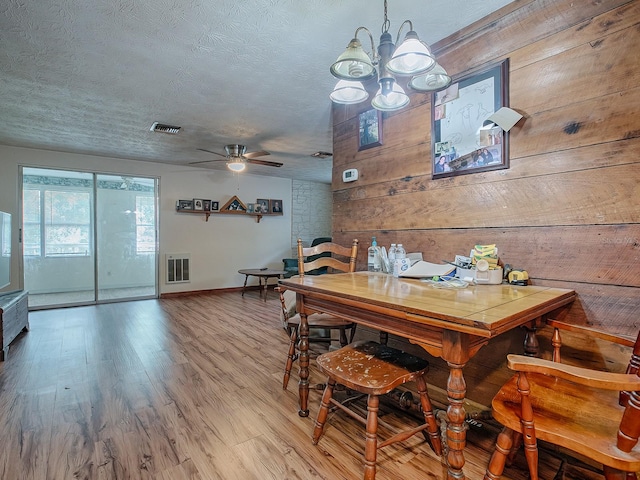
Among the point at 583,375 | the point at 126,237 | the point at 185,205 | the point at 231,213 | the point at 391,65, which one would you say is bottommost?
the point at 583,375

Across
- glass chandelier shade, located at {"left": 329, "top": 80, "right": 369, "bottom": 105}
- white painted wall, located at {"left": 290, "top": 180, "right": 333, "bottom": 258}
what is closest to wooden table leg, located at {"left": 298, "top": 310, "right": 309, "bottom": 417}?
glass chandelier shade, located at {"left": 329, "top": 80, "right": 369, "bottom": 105}

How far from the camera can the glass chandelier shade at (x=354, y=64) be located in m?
1.40

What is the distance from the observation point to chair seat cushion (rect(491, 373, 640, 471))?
86 centimetres

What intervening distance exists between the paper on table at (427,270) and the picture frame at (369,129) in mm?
1050

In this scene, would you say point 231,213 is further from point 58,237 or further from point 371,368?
point 371,368

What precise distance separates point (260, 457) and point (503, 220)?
1.71m

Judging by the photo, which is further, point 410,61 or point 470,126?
point 470,126

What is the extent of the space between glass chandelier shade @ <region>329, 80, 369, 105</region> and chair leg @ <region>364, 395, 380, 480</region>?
1469 mm

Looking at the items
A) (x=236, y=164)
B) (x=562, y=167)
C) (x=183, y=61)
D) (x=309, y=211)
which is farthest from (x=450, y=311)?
(x=309, y=211)

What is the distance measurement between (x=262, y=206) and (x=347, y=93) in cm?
495

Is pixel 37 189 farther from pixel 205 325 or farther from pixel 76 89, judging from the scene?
pixel 205 325

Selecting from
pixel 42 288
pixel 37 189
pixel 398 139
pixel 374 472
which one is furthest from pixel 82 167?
pixel 374 472

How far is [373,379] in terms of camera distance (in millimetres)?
1349

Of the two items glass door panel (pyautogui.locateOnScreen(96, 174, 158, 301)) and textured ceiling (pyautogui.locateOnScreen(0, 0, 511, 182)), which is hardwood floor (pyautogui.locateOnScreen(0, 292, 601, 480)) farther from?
textured ceiling (pyautogui.locateOnScreen(0, 0, 511, 182))
